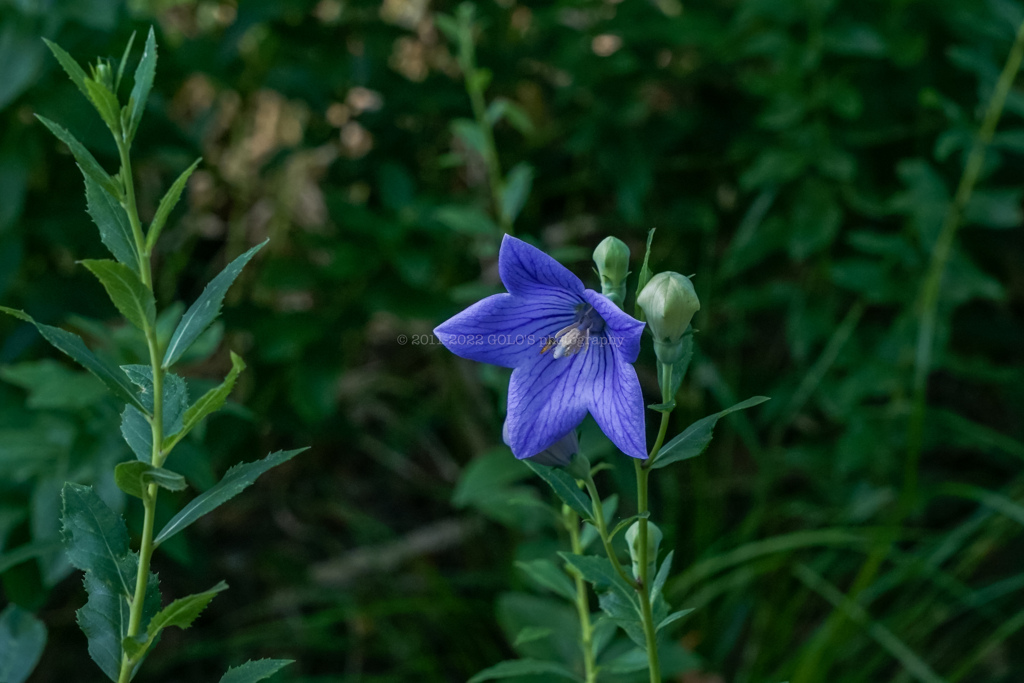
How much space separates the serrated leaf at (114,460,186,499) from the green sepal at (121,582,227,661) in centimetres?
9

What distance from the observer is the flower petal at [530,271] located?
0.77 meters

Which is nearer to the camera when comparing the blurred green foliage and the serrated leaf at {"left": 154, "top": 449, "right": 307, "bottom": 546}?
the serrated leaf at {"left": 154, "top": 449, "right": 307, "bottom": 546}

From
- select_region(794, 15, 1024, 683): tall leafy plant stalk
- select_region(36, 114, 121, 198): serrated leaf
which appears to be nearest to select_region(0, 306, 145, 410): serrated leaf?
select_region(36, 114, 121, 198): serrated leaf

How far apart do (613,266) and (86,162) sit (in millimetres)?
443

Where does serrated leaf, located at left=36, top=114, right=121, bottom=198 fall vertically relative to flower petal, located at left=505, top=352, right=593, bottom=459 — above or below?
above

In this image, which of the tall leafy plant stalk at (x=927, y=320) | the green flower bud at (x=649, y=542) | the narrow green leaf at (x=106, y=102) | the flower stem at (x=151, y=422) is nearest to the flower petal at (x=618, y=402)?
the green flower bud at (x=649, y=542)

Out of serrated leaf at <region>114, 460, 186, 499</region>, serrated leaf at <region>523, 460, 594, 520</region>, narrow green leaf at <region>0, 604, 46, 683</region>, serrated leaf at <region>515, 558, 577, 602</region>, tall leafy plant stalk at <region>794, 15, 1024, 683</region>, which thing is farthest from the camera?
tall leafy plant stalk at <region>794, 15, 1024, 683</region>

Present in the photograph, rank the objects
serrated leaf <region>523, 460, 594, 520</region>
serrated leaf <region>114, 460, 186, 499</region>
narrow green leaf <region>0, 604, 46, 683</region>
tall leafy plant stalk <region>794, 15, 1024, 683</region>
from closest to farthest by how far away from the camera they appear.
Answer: serrated leaf <region>114, 460, 186, 499</region>
serrated leaf <region>523, 460, 594, 520</region>
narrow green leaf <region>0, 604, 46, 683</region>
tall leafy plant stalk <region>794, 15, 1024, 683</region>

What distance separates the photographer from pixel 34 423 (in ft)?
5.13

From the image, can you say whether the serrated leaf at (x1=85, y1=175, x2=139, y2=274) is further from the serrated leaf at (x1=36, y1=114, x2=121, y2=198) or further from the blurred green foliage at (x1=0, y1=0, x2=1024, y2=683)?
the blurred green foliage at (x1=0, y1=0, x2=1024, y2=683)

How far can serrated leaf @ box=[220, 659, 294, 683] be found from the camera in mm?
689

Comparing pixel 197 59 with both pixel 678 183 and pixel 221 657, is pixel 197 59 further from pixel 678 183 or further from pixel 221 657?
pixel 221 657

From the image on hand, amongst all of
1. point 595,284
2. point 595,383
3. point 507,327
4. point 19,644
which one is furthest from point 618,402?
point 595,284

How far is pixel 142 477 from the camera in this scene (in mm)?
646
